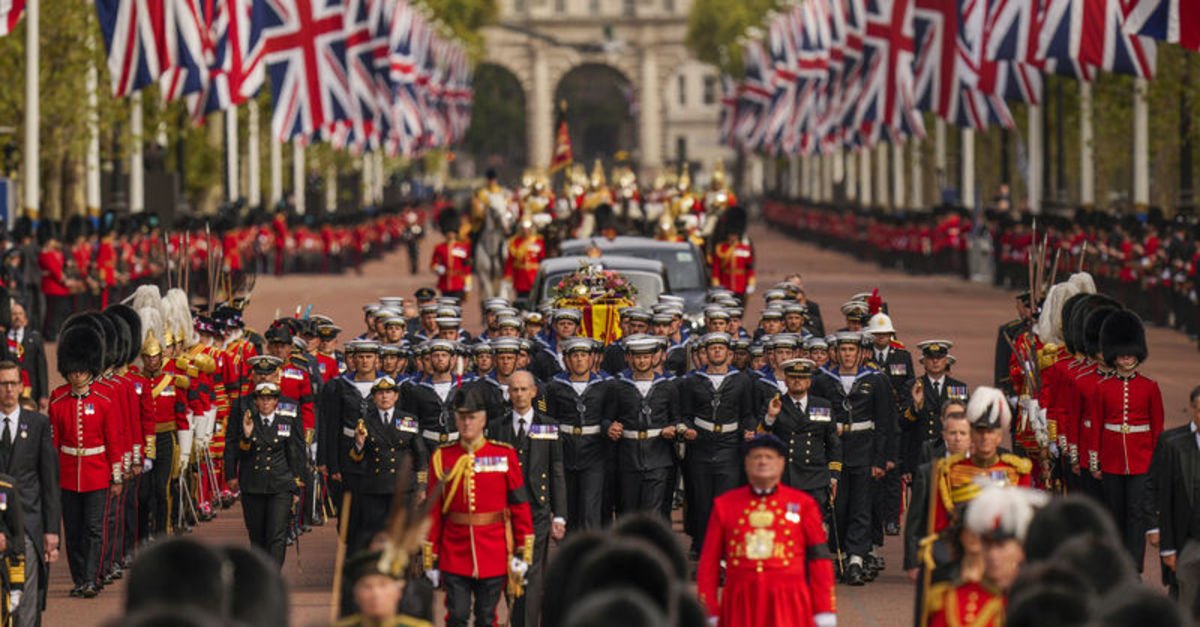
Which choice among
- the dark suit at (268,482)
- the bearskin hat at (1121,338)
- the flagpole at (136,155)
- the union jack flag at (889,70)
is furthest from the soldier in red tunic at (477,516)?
the union jack flag at (889,70)

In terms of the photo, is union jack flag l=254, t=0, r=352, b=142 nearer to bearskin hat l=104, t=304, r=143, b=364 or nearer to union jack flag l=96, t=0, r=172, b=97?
union jack flag l=96, t=0, r=172, b=97

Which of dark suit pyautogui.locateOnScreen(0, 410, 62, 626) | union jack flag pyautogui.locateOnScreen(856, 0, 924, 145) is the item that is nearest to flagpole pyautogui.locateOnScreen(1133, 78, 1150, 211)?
union jack flag pyautogui.locateOnScreen(856, 0, 924, 145)

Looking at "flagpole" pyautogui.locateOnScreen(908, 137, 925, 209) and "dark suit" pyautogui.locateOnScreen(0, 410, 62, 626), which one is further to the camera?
"flagpole" pyautogui.locateOnScreen(908, 137, 925, 209)

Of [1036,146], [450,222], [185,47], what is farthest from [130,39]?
[1036,146]

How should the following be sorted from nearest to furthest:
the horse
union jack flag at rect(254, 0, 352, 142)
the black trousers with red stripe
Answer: the black trousers with red stripe → the horse → union jack flag at rect(254, 0, 352, 142)

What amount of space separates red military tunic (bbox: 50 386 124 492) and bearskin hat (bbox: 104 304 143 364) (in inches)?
65.7

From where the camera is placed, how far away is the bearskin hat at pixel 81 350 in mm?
17375

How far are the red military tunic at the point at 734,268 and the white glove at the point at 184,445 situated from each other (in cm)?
1419

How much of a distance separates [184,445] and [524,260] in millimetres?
15192

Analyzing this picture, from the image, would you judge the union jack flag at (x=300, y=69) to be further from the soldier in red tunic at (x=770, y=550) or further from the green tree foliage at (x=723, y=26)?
the green tree foliage at (x=723, y=26)

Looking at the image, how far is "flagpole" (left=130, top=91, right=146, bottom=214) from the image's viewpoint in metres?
45.7

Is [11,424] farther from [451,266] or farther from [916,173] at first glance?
[916,173]

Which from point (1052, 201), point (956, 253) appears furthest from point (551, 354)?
point (956, 253)

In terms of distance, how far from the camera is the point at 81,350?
17547 mm
